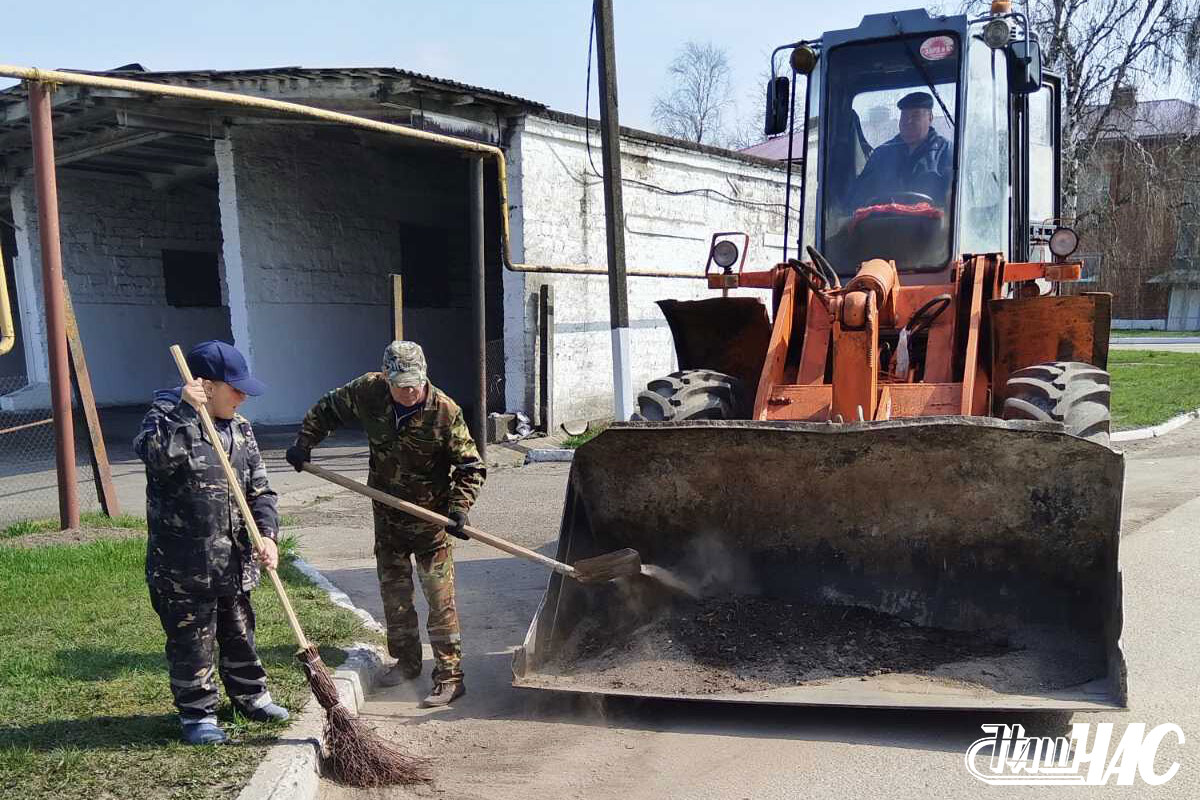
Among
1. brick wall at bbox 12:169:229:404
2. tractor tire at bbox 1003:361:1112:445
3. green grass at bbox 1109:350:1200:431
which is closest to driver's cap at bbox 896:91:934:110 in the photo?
tractor tire at bbox 1003:361:1112:445

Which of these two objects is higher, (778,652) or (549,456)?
(778,652)

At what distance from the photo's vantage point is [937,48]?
6273 mm

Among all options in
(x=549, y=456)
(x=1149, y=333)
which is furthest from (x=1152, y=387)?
(x=1149, y=333)

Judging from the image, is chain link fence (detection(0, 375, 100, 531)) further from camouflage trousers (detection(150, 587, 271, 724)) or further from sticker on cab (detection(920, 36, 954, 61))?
sticker on cab (detection(920, 36, 954, 61))

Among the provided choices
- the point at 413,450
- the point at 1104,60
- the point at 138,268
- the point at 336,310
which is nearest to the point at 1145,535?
the point at 413,450

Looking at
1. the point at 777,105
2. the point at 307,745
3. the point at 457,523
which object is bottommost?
the point at 307,745

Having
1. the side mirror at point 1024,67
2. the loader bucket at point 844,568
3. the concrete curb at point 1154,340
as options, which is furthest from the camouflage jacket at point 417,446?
the concrete curb at point 1154,340

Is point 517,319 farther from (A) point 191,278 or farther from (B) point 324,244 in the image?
(A) point 191,278

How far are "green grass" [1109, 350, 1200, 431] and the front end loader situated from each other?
23.6 feet

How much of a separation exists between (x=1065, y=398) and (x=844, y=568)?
4.63 feet

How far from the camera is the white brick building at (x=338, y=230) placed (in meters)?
12.3

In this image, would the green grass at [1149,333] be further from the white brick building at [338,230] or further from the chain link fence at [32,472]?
the chain link fence at [32,472]

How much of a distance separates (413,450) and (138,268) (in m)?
13.7

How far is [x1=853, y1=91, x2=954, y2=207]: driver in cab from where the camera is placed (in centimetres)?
618
